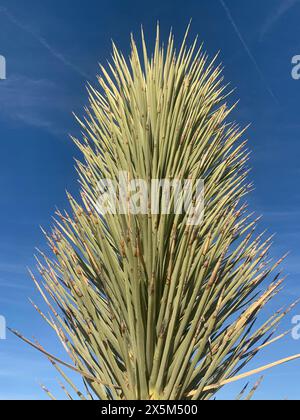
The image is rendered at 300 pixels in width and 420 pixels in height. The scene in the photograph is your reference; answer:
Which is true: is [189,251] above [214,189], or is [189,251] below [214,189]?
below

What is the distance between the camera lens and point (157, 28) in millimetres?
4172

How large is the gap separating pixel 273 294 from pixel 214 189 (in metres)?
0.95

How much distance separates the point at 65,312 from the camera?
2.75m

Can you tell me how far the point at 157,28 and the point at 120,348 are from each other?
286cm

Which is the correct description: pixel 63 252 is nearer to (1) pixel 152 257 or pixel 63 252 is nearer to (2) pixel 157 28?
(1) pixel 152 257

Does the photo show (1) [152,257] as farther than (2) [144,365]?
Yes

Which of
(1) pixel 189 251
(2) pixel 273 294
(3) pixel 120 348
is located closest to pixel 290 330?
(2) pixel 273 294

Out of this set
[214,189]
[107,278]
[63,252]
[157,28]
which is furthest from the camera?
[157,28]

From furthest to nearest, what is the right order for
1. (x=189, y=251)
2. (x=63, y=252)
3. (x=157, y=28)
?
(x=157, y=28), (x=63, y=252), (x=189, y=251)
